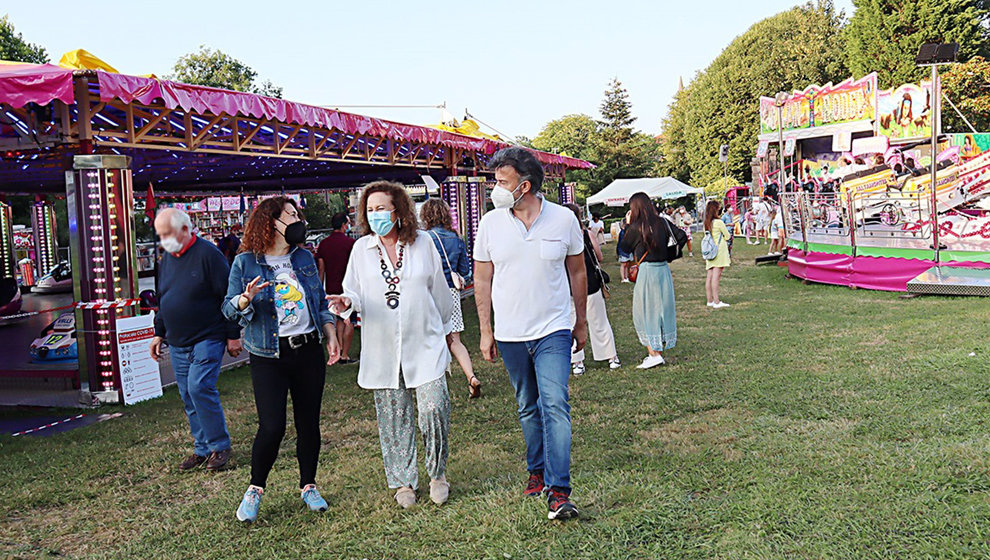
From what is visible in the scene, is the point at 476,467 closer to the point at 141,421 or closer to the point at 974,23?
the point at 141,421

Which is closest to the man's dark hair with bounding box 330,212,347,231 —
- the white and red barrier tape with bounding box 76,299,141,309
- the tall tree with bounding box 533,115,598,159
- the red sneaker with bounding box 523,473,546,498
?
the white and red barrier tape with bounding box 76,299,141,309

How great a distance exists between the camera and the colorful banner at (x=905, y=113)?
26.8 meters

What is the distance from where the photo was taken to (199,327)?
5293 mm

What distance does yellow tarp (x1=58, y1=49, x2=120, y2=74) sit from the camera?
714cm

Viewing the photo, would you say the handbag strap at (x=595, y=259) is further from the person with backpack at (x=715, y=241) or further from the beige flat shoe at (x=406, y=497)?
the person with backpack at (x=715, y=241)

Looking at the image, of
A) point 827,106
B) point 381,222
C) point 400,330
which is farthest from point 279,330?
point 827,106

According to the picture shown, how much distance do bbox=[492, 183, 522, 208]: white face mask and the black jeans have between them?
4.22 feet

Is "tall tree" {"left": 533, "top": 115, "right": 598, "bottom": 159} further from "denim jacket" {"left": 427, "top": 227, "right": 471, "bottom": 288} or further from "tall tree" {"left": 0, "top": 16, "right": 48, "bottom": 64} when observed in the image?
"denim jacket" {"left": 427, "top": 227, "right": 471, "bottom": 288}

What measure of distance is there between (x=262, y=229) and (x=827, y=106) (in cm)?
2912

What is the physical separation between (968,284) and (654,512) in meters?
9.85

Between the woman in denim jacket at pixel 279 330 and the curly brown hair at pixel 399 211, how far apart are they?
335mm

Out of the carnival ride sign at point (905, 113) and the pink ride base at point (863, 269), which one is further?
the carnival ride sign at point (905, 113)

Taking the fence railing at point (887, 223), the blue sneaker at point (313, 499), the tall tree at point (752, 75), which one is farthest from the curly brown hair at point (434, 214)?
the tall tree at point (752, 75)

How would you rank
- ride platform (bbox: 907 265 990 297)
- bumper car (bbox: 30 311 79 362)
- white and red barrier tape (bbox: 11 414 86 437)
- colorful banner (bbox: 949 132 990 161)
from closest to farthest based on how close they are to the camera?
white and red barrier tape (bbox: 11 414 86 437) → bumper car (bbox: 30 311 79 362) → ride platform (bbox: 907 265 990 297) → colorful banner (bbox: 949 132 990 161)
